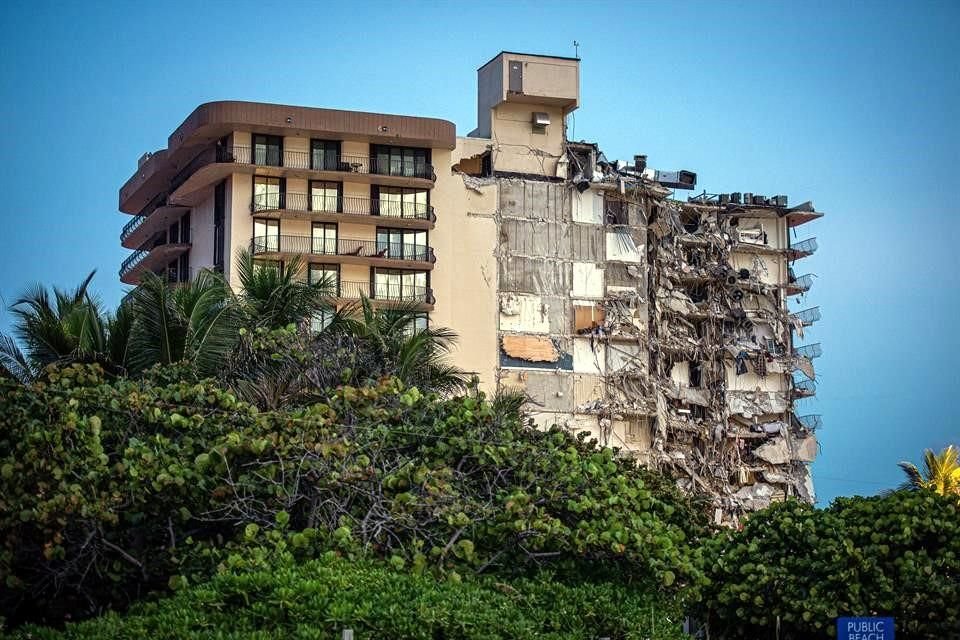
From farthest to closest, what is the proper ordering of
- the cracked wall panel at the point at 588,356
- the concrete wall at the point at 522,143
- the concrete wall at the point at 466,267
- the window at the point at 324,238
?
the concrete wall at the point at 522,143 → the cracked wall panel at the point at 588,356 → the concrete wall at the point at 466,267 → the window at the point at 324,238

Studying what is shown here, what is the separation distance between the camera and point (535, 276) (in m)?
71.4

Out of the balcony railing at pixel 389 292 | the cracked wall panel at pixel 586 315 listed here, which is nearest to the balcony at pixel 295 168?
the balcony railing at pixel 389 292

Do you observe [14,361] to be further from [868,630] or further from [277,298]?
[868,630]

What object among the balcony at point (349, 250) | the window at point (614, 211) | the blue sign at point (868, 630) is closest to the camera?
the blue sign at point (868, 630)

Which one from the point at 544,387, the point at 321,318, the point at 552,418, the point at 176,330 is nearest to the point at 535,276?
the point at 544,387

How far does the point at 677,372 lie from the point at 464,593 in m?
56.1

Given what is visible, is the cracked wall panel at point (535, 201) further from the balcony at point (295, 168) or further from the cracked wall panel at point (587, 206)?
the balcony at point (295, 168)

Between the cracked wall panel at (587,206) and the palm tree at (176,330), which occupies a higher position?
the cracked wall panel at (587,206)

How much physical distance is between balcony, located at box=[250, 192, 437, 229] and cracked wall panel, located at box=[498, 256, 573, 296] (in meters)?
4.50

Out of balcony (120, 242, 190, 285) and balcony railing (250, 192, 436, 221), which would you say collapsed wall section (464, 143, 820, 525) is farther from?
balcony (120, 242, 190, 285)

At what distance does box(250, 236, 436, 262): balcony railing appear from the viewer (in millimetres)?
65625

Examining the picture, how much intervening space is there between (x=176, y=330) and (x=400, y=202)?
110 feet

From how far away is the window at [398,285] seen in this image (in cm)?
6675

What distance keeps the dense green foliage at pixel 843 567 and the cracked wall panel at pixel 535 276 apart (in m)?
43.3
